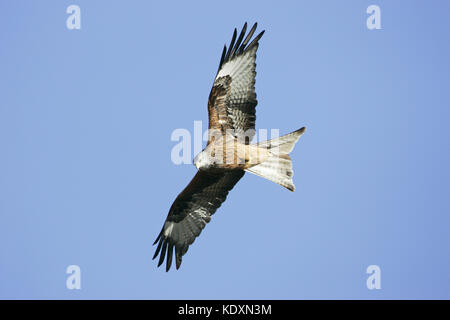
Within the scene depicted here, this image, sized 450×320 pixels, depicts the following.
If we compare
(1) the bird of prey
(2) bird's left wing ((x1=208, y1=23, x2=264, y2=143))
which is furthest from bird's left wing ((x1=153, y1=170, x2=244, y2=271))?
(2) bird's left wing ((x1=208, y1=23, x2=264, y2=143))

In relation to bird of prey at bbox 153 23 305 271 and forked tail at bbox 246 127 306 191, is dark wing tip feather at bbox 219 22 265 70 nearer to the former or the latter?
bird of prey at bbox 153 23 305 271

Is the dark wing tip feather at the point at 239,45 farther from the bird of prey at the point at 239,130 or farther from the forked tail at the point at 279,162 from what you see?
the forked tail at the point at 279,162

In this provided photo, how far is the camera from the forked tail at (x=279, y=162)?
8.02 meters

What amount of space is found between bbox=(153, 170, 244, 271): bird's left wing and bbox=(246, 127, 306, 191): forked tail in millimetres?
764

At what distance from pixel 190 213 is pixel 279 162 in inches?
66.6

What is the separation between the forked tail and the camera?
8.02 metres

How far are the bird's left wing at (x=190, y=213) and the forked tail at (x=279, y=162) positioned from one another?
2.51ft

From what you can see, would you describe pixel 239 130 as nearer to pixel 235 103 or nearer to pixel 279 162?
pixel 235 103

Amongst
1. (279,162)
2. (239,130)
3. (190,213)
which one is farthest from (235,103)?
(190,213)

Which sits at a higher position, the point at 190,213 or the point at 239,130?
the point at 239,130

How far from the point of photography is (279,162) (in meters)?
8.08
